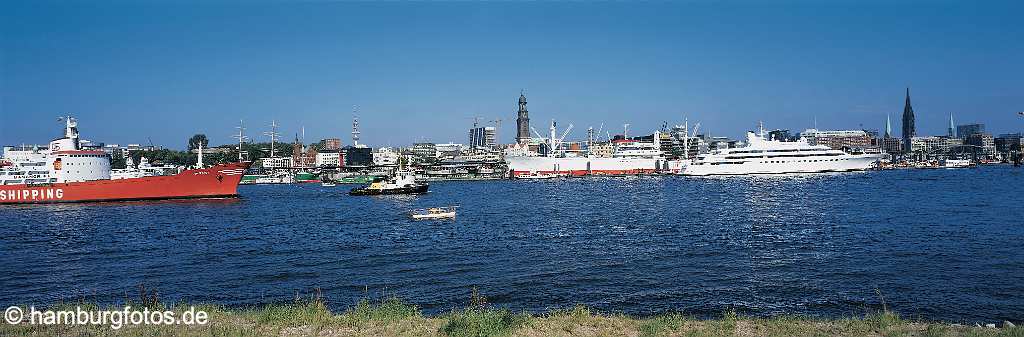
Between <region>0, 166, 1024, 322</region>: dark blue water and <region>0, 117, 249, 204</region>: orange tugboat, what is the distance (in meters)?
16.2

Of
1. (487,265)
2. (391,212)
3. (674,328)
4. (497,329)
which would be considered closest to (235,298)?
(487,265)

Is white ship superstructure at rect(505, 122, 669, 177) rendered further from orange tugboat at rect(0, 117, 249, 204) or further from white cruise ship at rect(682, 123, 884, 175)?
orange tugboat at rect(0, 117, 249, 204)

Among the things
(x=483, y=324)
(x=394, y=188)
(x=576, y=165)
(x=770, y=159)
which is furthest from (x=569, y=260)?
(x=576, y=165)

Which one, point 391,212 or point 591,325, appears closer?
point 591,325

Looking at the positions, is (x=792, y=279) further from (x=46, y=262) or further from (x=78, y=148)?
(x=78, y=148)

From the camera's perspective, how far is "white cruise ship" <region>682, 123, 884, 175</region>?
416ft

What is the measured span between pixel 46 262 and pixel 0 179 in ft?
154

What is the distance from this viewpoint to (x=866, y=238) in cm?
3072

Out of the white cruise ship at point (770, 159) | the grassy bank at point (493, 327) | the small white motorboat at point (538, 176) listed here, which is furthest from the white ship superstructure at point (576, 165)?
the grassy bank at point (493, 327)

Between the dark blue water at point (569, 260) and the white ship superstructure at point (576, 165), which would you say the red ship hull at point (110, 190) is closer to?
the dark blue water at point (569, 260)

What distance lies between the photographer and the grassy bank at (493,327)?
1152cm

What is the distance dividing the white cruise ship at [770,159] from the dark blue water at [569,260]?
81.2 m

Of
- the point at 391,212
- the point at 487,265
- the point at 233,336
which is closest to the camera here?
the point at 233,336
